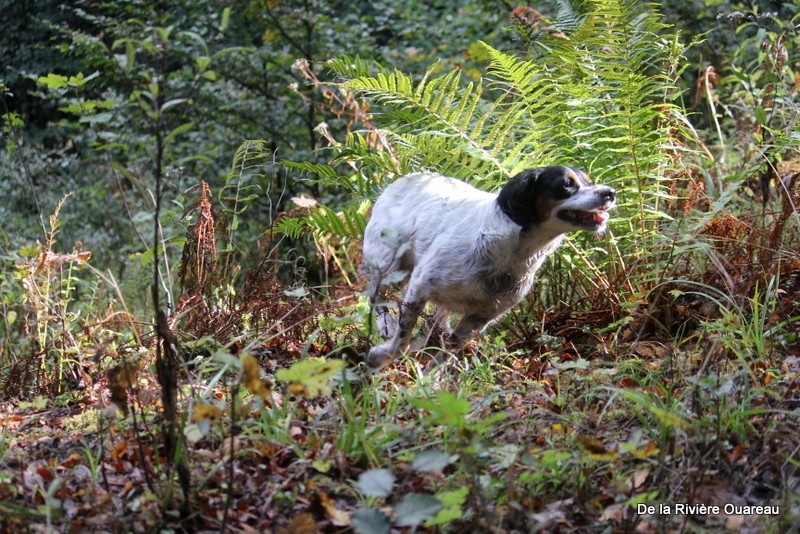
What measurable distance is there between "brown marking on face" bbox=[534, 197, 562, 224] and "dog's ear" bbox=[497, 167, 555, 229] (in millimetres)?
15

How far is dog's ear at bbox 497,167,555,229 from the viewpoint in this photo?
4.30 m

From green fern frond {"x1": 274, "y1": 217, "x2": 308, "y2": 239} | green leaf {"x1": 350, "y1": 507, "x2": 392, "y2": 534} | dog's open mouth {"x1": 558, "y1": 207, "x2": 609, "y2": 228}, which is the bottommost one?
green fern frond {"x1": 274, "y1": 217, "x2": 308, "y2": 239}

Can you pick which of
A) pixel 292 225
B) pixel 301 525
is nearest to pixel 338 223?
pixel 292 225

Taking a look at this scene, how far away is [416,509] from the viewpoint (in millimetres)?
2396

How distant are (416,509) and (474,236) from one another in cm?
236

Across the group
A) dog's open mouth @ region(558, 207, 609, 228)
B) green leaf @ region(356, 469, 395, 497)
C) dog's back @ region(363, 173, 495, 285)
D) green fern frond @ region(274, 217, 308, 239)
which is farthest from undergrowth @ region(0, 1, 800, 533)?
dog's open mouth @ region(558, 207, 609, 228)

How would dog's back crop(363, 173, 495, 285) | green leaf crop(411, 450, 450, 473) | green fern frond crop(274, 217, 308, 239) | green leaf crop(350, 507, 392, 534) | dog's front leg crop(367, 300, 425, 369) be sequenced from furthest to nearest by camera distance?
1. green fern frond crop(274, 217, 308, 239)
2. dog's back crop(363, 173, 495, 285)
3. dog's front leg crop(367, 300, 425, 369)
4. green leaf crop(411, 450, 450, 473)
5. green leaf crop(350, 507, 392, 534)

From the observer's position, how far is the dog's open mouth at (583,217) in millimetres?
4293

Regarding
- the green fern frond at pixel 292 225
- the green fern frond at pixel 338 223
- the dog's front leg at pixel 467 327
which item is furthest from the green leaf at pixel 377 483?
the green fern frond at pixel 292 225

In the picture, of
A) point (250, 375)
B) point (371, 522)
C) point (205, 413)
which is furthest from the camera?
point (205, 413)

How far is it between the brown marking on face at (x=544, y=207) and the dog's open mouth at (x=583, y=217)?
0.05m

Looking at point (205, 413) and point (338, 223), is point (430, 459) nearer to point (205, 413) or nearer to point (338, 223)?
point (205, 413)

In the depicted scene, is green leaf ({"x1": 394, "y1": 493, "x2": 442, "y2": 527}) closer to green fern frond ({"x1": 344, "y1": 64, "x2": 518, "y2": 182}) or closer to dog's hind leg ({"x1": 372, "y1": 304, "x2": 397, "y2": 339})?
dog's hind leg ({"x1": 372, "y1": 304, "x2": 397, "y2": 339})

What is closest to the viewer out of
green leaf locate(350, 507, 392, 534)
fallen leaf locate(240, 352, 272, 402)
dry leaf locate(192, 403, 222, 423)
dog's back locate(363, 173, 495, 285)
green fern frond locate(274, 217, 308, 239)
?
green leaf locate(350, 507, 392, 534)
